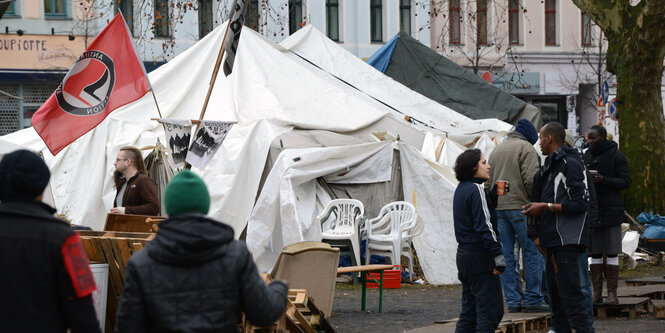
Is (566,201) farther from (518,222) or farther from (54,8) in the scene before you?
(54,8)

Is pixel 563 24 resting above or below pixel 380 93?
above

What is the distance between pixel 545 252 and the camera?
842 centimetres

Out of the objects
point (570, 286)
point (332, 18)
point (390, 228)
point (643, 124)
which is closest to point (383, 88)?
point (643, 124)

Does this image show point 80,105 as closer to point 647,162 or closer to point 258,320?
point 258,320

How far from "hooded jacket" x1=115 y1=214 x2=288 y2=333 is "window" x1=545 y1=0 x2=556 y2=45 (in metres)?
43.6

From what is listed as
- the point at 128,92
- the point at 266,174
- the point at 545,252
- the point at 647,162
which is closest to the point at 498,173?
the point at 545,252

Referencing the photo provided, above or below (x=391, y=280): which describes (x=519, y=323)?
above

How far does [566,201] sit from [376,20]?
35287 millimetres

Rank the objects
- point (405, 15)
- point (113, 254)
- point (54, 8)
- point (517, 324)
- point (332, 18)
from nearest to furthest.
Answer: point (113, 254) < point (517, 324) < point (54, 8) < point (332, 18) < point (405, 15)

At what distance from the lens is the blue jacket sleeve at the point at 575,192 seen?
8195mm

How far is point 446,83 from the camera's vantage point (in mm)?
22531

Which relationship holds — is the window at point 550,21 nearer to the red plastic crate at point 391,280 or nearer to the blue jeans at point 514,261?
the red plastic crate at point 391,280

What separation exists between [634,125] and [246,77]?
7.03 metres

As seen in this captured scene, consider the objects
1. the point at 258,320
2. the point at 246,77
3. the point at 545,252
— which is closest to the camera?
the point at 258,320
